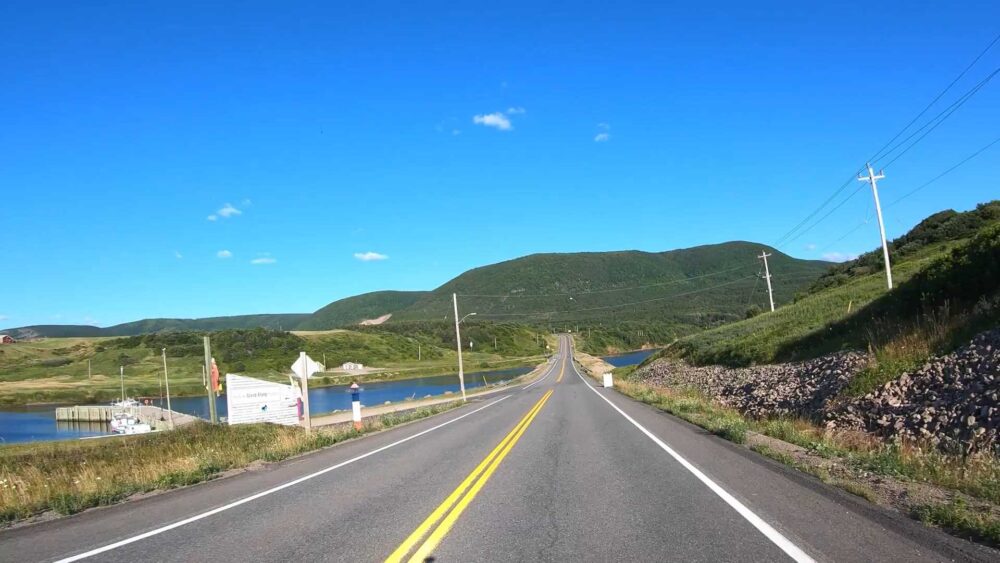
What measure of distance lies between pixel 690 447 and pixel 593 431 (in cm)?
477

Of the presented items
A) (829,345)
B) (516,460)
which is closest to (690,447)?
(516,460)

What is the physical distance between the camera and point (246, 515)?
783 cm

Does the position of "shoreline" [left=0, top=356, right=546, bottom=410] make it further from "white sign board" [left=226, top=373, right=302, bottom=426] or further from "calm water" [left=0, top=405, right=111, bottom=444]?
"white sign board" [left=226, top=373, right=302, bottom=426]

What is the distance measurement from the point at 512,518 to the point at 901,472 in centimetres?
577

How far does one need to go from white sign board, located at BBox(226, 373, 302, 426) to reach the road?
24.2 meters

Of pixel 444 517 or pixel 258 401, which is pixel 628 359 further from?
pixel 444 517

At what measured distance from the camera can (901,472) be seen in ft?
28.6

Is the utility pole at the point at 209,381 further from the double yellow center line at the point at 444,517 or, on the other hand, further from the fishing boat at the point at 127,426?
the fishing boat at the point at 127,426

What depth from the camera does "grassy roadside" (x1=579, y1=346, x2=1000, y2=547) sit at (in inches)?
241

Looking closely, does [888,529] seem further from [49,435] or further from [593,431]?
[49,435]

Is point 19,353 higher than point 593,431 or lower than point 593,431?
higher

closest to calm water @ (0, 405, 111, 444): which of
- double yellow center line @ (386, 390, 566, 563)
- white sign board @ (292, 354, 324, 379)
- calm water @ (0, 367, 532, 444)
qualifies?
calm water @ (0, 367, 532, 444)

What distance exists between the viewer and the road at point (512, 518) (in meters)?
5.64

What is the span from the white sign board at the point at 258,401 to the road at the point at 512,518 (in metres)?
24.2
